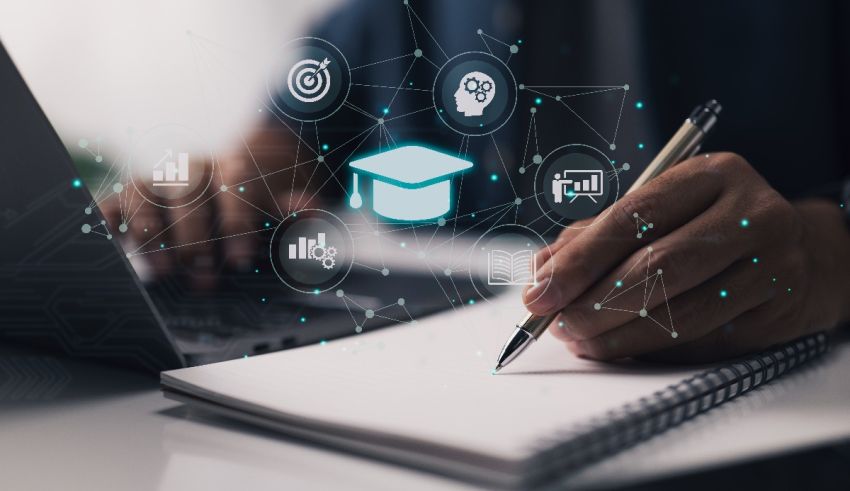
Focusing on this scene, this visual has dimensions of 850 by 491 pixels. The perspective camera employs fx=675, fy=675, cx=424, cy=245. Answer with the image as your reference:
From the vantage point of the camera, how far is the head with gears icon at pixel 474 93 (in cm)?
38

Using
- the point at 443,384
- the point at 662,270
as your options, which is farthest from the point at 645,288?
the point at 443,384

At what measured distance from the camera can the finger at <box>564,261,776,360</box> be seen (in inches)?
14.4

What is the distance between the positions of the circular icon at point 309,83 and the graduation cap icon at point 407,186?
0.13 ft

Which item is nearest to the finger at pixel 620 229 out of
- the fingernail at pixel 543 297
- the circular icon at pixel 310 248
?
the fingernail at pixel 543 297

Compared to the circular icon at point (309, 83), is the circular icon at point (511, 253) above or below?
below

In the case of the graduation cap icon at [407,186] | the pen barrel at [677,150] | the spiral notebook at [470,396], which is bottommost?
the spiral notebook at [470,396]

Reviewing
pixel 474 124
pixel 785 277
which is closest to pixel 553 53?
pixel 474 124

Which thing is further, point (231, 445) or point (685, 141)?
point (685, 141)

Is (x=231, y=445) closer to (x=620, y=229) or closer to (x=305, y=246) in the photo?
(x=305, y=246)

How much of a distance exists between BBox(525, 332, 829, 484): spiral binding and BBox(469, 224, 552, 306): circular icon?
98mm

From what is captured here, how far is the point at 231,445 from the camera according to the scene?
0.29 metres

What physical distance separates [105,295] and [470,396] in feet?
0.67

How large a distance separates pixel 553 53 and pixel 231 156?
20cm

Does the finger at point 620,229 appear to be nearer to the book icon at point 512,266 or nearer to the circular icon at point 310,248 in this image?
the book icon at point 512,266
